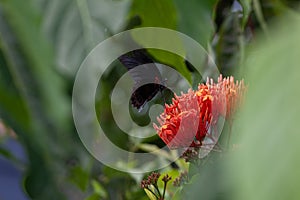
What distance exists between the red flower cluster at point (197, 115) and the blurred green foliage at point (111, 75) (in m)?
0.03

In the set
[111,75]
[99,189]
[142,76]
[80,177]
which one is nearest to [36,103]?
[80,177]

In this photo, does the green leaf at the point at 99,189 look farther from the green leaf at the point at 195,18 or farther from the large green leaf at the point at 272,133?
the large green leaf at the point at 272,133

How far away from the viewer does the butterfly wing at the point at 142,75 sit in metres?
0.40

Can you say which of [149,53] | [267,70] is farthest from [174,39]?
[267,70]

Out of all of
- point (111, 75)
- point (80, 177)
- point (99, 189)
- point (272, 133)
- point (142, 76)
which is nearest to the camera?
point (272, 133)

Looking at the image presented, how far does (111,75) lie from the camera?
1.74 ft

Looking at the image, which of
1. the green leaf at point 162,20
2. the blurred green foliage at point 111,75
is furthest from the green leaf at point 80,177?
the green leaf at point 162,20

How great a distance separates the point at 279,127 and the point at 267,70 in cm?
2

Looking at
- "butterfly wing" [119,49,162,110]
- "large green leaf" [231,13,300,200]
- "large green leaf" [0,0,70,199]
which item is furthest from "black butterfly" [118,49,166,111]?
"large green leaf" [231,13,300,200]

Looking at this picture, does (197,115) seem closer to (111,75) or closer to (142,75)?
(142,75)

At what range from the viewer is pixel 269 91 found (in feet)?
0.40

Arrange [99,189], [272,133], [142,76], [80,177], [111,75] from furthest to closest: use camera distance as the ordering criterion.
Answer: [99,189] → [111,75] → [142,76] → [80,177] → [272,133]

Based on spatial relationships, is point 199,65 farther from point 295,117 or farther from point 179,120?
point 295,117

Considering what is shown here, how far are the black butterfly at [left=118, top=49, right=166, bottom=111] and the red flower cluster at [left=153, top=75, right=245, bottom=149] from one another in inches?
2.5
